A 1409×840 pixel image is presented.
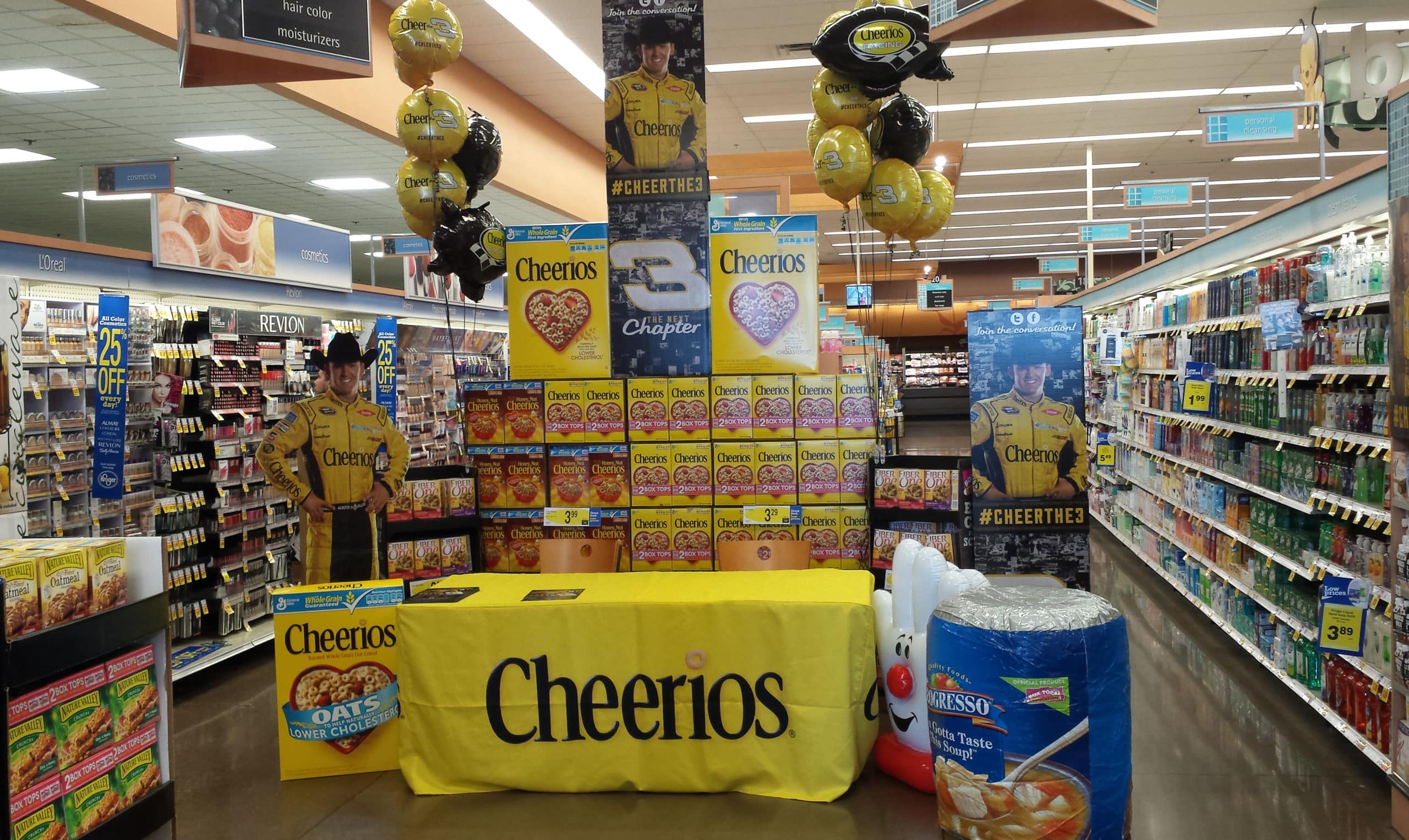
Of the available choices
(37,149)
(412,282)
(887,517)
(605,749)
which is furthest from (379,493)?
(37,149)

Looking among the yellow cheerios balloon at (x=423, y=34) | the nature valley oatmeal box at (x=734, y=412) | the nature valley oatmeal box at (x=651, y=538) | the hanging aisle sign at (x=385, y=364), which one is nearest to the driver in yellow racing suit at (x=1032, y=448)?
the nature valley oatmeal box at (x=734, y=412)

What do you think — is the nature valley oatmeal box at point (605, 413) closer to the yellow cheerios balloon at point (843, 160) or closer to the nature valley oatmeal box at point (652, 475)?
the nature valley oatmeal box at point (652, 475)

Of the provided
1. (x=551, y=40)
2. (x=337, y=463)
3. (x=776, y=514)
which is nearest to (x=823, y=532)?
(x=776, y=514)

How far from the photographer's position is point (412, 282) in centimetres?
1053

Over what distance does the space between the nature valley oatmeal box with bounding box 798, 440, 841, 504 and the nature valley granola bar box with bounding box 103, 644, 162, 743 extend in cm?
297

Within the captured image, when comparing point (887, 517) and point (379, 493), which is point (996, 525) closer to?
point (887, 517)

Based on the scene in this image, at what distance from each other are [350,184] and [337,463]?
6.92 meters

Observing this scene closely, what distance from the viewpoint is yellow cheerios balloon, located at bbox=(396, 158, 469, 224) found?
5.23m

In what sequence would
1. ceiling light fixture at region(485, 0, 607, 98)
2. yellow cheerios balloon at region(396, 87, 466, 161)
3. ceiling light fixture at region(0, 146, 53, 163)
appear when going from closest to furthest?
yellow cheerios balloon at region(396, 87, 466, 161), ceiling light fixture at region(485, 0, 607, 98), ceiling light fixture at region(0, 146, 53, 163)

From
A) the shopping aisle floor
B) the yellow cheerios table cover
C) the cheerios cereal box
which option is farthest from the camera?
the cheerios cereal box

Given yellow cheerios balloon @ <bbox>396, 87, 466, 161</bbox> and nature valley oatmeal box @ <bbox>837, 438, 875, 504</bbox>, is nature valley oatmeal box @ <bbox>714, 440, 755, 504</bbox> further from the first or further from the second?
yellow cheerios balloon @ <bbox>396, 87, 466, 161</bbox>

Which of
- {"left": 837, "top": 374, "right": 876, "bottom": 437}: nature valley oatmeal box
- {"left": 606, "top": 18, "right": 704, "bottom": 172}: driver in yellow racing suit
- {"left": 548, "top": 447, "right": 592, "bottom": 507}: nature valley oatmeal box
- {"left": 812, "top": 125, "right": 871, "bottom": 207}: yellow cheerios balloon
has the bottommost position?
{"left": 548, "top": 447, "right": 592, "bottom": 507}: nature valley oatmeal box

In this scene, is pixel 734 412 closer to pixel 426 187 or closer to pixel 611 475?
pixel 611 475

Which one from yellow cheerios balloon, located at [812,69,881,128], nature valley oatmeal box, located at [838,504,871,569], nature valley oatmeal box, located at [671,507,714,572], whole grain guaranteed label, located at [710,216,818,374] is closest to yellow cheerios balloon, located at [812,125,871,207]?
yellow cheerios balloon, located at [812,69,881,128]
